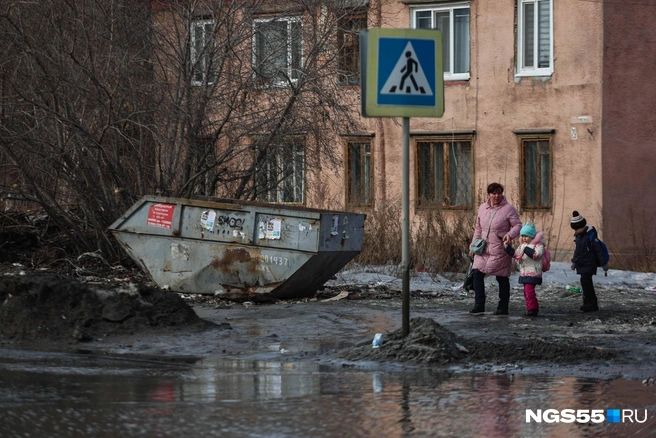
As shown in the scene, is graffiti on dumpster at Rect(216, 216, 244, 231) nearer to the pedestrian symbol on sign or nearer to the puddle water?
the puddle water

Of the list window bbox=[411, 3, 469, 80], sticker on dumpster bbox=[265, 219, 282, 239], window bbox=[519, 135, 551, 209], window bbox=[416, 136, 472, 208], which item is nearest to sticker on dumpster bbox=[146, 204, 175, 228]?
sticker on dumpster bbox=[265, 219, 282, 239]

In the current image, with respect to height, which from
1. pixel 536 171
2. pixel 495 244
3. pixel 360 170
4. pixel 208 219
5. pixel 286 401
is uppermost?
pixel 360 170

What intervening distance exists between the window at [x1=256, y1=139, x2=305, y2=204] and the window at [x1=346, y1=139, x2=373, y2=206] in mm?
5769

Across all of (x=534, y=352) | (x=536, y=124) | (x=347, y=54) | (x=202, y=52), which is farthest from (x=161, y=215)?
(x=536, y=124)

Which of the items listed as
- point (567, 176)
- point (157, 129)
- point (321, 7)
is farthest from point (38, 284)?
point (567, 176)

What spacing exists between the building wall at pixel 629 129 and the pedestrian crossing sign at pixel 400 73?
14.8 metres

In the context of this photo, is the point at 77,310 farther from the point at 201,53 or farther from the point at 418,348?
the point at 201,53

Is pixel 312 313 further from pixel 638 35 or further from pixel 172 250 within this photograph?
pixel 638 35

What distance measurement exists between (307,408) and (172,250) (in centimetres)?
828

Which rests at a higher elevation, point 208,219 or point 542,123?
point 542,123

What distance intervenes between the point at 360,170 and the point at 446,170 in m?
2.26

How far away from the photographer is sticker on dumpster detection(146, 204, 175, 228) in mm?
14797

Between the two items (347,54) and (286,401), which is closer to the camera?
(286,401)

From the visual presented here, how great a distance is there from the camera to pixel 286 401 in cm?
707
